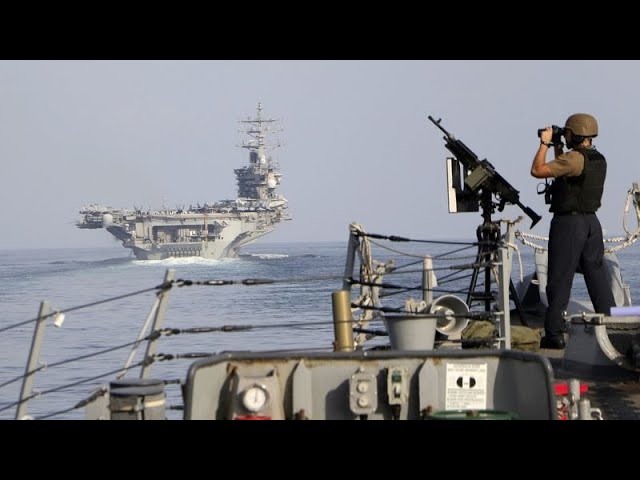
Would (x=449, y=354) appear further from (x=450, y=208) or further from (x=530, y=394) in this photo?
(x=450, y=208)

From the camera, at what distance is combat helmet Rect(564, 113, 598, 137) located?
9.77 meters

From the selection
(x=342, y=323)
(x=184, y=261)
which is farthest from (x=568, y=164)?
(x=184, y=261)

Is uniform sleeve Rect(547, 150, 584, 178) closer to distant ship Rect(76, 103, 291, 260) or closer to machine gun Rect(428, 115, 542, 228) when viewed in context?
machine gun Rect(428, 115, 542, 228)

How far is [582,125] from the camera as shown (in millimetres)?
9773

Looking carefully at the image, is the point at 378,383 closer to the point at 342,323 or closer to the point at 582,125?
the point at 342,323

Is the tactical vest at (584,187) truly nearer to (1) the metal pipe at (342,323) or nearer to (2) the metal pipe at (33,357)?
(1) the metal pipe at (342,323)

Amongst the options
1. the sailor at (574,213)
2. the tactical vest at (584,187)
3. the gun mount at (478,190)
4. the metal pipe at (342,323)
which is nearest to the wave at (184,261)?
the gun mount at (478,190)

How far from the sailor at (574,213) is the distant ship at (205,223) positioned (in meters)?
151

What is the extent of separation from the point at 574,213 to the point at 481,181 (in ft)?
4.15

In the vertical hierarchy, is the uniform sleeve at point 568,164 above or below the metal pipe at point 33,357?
above

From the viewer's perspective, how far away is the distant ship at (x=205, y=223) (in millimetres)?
162375

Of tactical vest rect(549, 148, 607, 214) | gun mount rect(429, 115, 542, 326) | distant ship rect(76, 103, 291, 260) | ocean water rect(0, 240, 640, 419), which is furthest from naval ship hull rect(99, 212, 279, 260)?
tactical vest rect(549, 148, 607, 214)

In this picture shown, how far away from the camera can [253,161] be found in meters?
173
